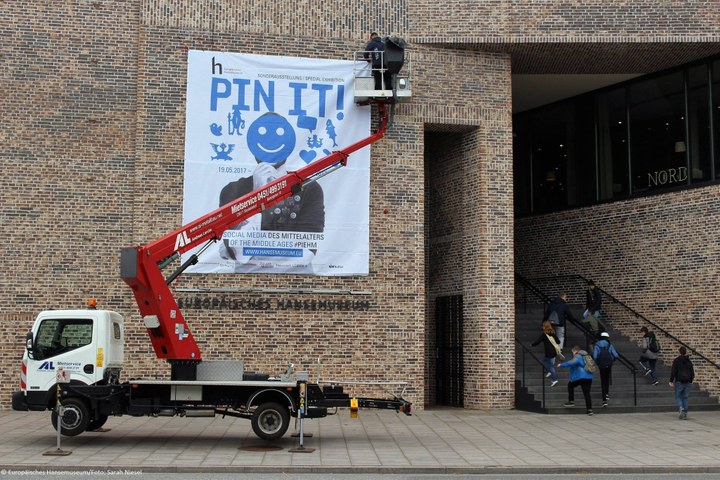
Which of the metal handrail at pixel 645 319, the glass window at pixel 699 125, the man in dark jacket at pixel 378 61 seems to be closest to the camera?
the man in dark jacket at pixel 378 61

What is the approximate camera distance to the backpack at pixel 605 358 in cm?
1888

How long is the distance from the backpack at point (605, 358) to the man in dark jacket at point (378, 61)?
24.7ft

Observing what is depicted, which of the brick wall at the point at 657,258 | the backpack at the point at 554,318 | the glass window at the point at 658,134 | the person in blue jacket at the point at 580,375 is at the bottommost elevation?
the person in blue jacket at the point at 580,375

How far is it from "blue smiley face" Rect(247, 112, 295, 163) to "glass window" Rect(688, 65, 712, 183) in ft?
33.0

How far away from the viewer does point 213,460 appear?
12383 millimetres

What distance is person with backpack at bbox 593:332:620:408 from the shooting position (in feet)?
62.0

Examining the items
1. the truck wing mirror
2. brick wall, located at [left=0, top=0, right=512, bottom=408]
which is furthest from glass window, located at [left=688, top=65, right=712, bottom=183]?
the truck wing mirror

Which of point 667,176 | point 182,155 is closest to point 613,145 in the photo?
point 667,176

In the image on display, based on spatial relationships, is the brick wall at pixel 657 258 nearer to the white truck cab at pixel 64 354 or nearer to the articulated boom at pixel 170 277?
the articulated boom at pixel 170 277

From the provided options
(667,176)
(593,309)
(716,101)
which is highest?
(716,101)

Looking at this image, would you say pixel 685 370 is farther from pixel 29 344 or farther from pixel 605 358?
pixel 29 344

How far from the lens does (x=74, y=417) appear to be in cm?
1376

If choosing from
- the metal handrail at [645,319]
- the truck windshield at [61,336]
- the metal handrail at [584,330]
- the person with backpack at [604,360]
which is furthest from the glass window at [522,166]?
the truck windshield at [61,336]

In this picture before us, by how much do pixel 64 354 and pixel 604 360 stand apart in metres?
11.2
